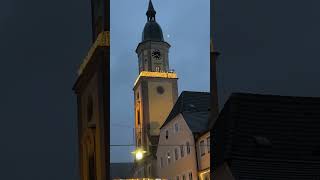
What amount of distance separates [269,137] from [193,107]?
2.16 ft

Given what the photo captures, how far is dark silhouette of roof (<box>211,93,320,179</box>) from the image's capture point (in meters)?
3.82

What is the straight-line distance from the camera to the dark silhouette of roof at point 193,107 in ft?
11.9

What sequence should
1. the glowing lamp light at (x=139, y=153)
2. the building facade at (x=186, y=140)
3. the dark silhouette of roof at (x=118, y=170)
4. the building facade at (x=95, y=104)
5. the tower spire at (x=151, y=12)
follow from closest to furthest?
the building facade at (x=95, y=104), the dark silhouette of roof at (x=118, y=170), the tower spire at (x=151, y=12), the glowing lamp light at (x=139, y=153), the building facade at (x=186, y=140)

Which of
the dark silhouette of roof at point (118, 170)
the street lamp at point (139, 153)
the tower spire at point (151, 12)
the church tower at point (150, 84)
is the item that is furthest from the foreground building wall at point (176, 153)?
the tower spire at point (151, 12)

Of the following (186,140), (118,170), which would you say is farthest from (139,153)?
(186,140)

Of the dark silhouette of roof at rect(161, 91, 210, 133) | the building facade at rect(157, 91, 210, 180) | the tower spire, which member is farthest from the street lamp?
the tower spire

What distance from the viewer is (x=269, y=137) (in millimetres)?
4125

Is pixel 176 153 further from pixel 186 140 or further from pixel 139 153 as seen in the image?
pixel 139 153

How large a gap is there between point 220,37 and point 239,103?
51cm

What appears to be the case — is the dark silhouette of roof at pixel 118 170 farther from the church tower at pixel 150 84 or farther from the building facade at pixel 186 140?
the building facade at pixel 186 140

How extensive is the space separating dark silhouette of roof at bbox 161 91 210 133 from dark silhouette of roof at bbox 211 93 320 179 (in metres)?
0.19

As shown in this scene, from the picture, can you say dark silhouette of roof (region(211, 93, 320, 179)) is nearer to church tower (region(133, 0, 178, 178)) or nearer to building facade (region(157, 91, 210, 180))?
building facade (region(157, 91, 210, 180))

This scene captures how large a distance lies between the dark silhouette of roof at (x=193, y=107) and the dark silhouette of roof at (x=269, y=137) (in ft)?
0.61

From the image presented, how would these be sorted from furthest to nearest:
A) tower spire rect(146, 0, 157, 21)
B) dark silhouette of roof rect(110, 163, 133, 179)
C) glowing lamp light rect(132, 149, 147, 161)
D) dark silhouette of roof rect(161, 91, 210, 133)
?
dark silhouette of roof rect(161, 91, 210, 133), glowing lamp light rect(132, 149, 147, 161), tower spire rect(146, 0, 157, 21), dark silhouette of roof rect(110, 163, 133, 179)
